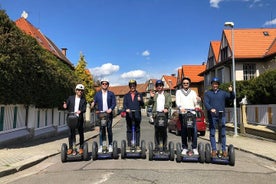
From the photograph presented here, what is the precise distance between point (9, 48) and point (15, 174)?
5459 millimetres

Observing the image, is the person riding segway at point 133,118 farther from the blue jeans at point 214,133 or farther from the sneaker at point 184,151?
→ the blue jeans at point 214,133

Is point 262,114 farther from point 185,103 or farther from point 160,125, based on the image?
point 160,125

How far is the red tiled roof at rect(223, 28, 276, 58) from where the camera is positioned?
35.0 metres

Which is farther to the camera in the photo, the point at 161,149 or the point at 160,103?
the point at 160,103

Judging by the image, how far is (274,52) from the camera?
31.3m

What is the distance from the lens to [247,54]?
3484 centimetres

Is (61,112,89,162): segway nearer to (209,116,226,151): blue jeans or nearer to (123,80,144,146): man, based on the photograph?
(123,80,144,146): man

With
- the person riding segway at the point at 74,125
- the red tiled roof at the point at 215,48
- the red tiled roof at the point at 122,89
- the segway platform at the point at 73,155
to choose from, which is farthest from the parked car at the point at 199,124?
the red tiled roof at the point at 122,89

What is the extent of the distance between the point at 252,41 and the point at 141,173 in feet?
112

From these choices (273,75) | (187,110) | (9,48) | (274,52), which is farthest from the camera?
(274,52)

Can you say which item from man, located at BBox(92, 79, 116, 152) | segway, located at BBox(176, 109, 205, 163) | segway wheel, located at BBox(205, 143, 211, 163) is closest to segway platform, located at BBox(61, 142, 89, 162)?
man, located at BBox(92, 79, 116, 152)

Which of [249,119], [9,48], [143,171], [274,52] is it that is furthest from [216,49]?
[143,171]

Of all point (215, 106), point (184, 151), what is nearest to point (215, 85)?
point (215, 106)

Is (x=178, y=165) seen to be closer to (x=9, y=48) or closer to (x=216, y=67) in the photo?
(x=9, y=48)
